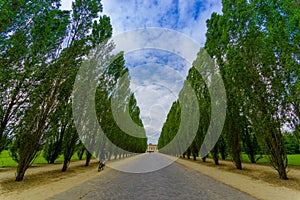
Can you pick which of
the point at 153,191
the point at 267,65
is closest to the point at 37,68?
the point at 153,191

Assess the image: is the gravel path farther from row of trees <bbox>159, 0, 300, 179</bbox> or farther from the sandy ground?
row of trees <bbox>159, 0, 300, 179</bbox>

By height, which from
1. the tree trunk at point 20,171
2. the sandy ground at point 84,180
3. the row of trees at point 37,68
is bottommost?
the sandy ground at point 84,180

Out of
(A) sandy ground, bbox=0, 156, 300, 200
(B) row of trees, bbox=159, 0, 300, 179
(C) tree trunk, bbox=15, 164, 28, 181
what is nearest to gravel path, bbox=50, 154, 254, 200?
(A) sandy ground, bbox=0, 156, 300, 200

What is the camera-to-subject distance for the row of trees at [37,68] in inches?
231

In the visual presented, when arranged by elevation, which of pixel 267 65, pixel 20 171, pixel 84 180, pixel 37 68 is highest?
pixel 267 65

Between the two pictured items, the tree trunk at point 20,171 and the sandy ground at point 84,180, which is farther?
the tree trunk at point 20,171

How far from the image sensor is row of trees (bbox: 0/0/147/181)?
231 inches

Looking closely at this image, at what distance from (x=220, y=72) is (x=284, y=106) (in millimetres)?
6651

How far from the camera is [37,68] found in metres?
7.23

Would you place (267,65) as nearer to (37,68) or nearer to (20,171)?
(37,68)

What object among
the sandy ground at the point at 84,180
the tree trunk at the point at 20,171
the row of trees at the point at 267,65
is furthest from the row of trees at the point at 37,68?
the row of trees at the point at 267,65

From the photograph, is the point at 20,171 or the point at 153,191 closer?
the point at 153,191

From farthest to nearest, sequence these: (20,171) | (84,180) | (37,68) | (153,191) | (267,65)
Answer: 1. (267,65)
2. (84,180)
3. (20,171)
4. (37,68)
5. (153,191)

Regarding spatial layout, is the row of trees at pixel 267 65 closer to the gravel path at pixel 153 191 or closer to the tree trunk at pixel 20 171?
the gravel path at pixel 153 191
